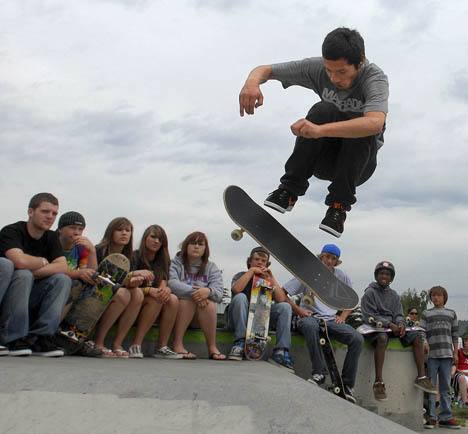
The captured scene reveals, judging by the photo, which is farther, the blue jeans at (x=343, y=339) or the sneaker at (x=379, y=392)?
the sneaker at (x=379, y=392)

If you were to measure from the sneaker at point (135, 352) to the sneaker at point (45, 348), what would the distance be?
69cm

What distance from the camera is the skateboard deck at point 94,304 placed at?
5559 mm

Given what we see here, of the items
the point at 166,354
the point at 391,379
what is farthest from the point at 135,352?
the point at 391,379

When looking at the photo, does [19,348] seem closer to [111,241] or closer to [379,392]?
[111,241]

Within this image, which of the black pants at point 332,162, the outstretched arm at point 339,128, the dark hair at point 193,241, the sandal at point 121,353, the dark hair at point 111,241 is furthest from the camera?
the dark hair at point 193,241

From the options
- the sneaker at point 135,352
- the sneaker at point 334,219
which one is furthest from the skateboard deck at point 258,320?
the sneaker at point 334,219

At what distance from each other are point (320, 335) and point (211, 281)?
121 centimetres

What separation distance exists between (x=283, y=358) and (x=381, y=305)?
1464mm

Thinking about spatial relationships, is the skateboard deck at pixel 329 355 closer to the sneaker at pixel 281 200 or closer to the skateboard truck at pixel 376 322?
the skateboard truck at pixel 376 322

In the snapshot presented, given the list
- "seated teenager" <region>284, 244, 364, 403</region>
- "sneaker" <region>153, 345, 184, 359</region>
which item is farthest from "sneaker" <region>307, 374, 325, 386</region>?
"sneaker" <region>153, 345, 184, 359</region>

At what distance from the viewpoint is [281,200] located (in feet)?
16.3

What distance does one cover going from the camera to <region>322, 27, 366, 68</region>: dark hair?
4289 mm

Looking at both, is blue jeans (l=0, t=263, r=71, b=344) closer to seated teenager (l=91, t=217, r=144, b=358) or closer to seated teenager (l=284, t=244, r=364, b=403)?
seated teenager (l=91, t=217, r=144, b=358)

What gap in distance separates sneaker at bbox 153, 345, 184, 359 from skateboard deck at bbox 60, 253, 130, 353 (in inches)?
29.0
